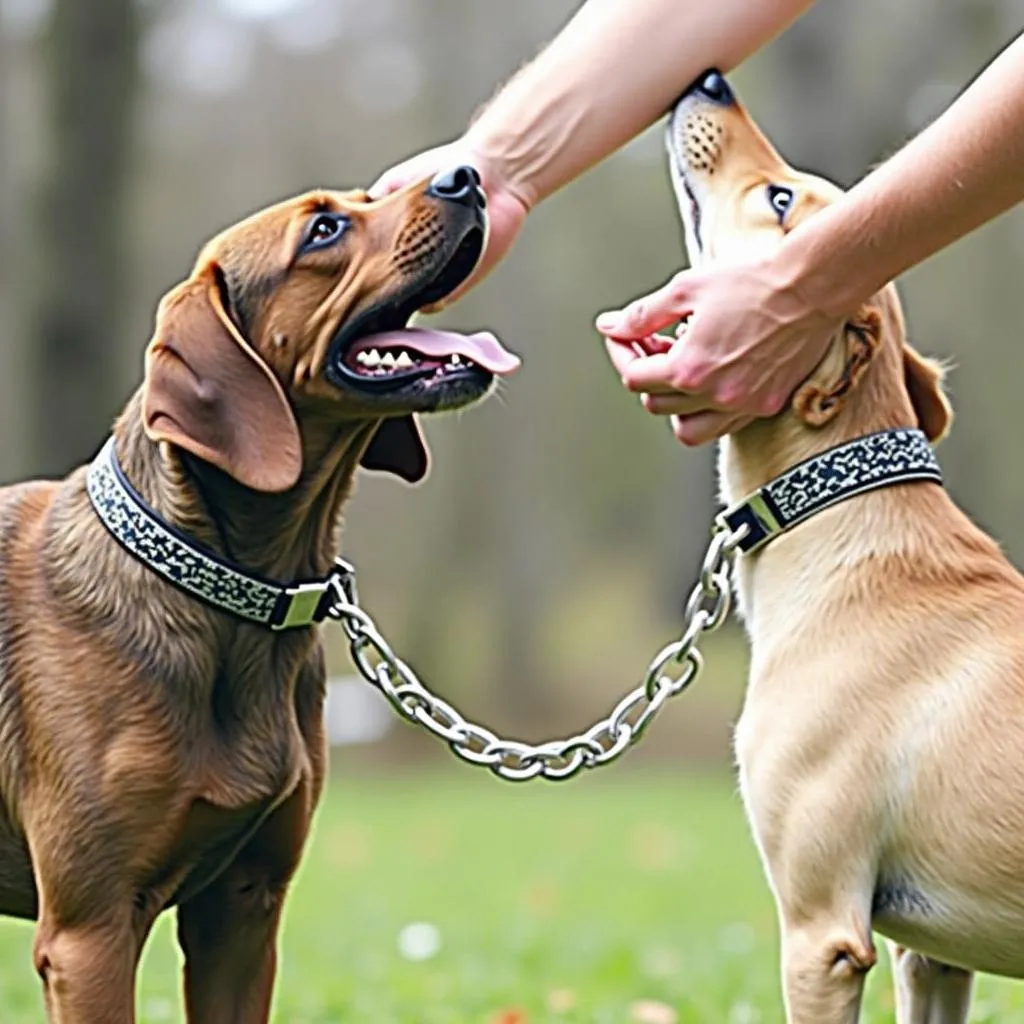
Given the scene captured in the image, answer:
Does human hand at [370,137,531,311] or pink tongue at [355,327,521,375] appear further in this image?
human hand at [370,137,531,311]

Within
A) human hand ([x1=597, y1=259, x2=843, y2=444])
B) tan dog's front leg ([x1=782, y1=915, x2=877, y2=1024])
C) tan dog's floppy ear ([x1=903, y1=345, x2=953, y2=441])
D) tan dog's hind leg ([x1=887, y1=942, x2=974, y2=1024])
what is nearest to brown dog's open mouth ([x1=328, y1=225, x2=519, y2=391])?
human hand ([x1=597, y1=259, x2=843, y2=444])

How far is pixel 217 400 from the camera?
4352 mm

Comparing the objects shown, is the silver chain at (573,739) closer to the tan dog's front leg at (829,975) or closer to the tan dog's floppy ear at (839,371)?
the tan dog's floppy ear at (839,371)

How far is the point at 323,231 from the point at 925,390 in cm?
152

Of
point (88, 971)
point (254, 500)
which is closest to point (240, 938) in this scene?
point (88, 971)

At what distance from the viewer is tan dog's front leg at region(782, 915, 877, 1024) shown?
4.05m

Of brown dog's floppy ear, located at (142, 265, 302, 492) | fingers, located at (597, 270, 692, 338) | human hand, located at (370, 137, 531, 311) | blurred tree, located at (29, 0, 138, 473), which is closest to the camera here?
brown dog's floppy ear, located at (142, 265, 302, 492)

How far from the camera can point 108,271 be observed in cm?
1656

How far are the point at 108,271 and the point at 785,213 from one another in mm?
12595

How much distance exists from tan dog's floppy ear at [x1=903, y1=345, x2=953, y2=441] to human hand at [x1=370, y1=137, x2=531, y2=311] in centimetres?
113

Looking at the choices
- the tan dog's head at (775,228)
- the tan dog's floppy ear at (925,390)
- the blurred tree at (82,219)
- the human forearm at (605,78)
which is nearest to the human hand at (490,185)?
the human forearm at (605,78)

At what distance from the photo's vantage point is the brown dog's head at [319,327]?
438cm

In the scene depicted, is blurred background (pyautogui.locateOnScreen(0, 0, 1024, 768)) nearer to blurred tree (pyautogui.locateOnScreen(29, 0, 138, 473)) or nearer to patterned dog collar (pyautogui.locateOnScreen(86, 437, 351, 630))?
blurred tree (pyautogui.locateOnScreen(29, 0, 138, 473))

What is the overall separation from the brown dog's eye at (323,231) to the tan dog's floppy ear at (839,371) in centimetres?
117
